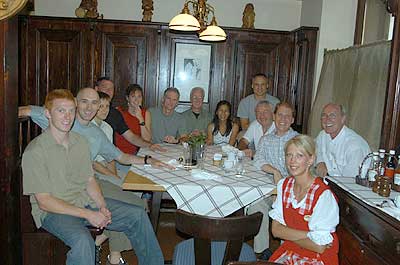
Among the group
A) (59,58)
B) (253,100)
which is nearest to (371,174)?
(253,100)

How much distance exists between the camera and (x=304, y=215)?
1.96m

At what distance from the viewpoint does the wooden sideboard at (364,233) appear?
1746mm

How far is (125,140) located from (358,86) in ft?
7.61

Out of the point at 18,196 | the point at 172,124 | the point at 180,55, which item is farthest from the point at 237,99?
the point at 18,196

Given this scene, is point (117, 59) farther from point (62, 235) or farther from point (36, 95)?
point (62, 235)

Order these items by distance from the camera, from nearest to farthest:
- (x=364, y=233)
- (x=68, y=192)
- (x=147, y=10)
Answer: (x=364, y=233) < (x=68, y=192) < (x=147, y=10)

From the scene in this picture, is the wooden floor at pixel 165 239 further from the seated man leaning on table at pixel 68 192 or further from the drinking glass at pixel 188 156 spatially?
the drinking glass at pixel 188 156

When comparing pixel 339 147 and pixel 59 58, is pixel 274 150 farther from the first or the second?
pixel 59 58

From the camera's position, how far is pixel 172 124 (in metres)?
4.32

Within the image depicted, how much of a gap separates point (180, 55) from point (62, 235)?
352cm

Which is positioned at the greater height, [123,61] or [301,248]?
[123,61]

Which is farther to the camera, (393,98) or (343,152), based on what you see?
(343,152)

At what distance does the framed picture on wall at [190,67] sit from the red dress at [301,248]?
352 cm

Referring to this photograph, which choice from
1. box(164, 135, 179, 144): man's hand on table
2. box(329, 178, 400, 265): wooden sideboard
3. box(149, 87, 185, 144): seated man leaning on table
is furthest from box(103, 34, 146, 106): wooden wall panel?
box(329, 178, 400, 265): wooden sideboard
